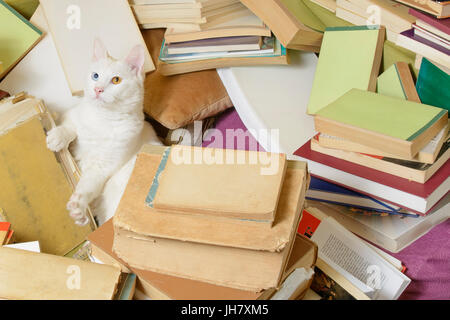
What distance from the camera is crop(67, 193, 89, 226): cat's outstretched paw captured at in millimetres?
1314

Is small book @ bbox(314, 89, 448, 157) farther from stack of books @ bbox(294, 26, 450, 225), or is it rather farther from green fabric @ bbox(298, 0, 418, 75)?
green fabric @ bbox(298, 0, 418, 75)

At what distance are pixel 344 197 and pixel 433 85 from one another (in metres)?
0.40

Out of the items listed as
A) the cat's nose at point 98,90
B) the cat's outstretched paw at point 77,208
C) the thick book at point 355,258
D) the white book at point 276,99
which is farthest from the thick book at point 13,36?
the thick book at point 355,258

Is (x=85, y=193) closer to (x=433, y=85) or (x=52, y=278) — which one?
(x=52, y=278)

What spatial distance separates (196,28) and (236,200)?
88 centimetres

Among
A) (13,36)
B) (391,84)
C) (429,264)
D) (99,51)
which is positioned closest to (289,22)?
(391,84)

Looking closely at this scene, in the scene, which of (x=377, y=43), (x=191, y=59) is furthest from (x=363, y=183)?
(x=191, y=59)

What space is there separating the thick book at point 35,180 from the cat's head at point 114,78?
20 cm

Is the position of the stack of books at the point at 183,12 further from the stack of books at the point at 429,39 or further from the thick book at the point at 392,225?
the thick book at the point at 392,225

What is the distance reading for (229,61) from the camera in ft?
5.10

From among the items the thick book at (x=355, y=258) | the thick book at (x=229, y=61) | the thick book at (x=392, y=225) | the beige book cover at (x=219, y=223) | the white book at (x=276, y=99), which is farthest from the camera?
the thick book at (x=229, y=61)

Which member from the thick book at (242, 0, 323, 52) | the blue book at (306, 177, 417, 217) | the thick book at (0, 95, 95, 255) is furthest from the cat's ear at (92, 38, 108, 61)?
the blue book at (306, 177, 417, 217)

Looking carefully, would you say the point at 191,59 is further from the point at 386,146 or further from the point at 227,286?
the point at 227,286

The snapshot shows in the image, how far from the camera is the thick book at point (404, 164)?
116cm
